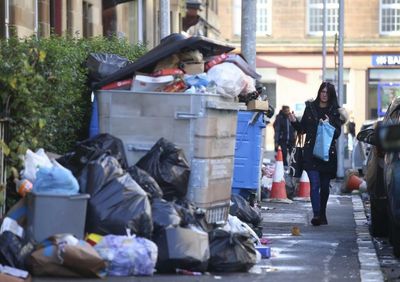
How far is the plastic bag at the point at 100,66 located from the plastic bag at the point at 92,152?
119 cm

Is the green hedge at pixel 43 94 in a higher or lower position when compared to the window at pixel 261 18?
lower

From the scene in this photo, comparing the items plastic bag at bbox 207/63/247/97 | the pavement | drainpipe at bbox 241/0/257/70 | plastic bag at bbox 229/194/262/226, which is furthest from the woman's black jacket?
drainpipe at bbox 241/0/257/70

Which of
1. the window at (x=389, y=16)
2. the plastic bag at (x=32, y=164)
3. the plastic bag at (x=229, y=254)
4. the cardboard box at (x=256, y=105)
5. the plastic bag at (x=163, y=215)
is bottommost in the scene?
the plastic bag at (x=229, y=254)

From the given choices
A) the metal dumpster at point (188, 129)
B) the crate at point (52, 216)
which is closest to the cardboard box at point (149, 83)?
the metal dumpster at point (188, 129)

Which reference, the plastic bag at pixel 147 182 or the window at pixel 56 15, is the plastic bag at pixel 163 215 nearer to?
the plastic bag at pixel 147 182

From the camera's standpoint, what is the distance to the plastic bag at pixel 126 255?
8789mm

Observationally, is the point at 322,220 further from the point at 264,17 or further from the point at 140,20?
the point at 264,17

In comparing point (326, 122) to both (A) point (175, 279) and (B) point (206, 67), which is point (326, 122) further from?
(A) point (175, 279)

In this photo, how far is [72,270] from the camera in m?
8.59

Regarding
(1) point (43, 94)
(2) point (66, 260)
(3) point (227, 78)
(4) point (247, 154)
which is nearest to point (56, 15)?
(4) point (247, 154)

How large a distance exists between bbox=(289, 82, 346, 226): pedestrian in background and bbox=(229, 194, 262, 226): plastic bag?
205 cm

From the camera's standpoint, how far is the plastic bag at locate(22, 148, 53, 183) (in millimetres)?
9344

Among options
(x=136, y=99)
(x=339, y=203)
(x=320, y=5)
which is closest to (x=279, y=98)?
(x=320, y=5)

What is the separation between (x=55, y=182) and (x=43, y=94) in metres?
1.29
